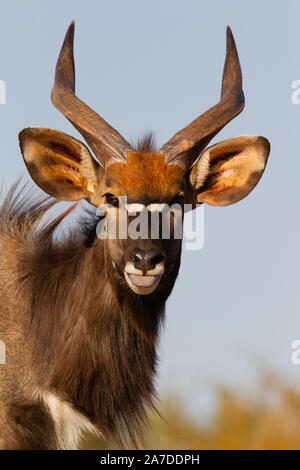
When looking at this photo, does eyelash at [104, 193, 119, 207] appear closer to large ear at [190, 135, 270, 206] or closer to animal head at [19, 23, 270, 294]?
A: animal head at [19, 23, 270, 294]

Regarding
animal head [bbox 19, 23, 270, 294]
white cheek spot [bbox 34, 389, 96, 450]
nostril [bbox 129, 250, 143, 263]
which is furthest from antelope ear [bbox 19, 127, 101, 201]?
white cheek spot [bbox 34, 389, 96, 450]

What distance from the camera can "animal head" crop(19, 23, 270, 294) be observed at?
11.6 metres

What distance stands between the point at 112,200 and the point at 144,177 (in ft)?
1.35

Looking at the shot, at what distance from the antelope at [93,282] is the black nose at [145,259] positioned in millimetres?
112

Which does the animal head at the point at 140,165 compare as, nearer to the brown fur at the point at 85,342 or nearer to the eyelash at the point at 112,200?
the eyelash at the point at 112,200

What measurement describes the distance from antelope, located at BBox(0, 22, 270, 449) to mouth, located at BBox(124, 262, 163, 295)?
0.03 meters

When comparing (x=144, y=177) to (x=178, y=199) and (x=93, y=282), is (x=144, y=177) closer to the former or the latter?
(x=178, y=199)

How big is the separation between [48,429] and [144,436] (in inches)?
47.1

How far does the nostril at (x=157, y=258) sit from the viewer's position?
10.9 meters

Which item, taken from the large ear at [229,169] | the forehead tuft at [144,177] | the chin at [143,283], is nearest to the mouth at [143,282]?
the chin at [143,283]

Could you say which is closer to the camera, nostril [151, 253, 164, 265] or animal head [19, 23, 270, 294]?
nostril [151, 253, 164, 265]

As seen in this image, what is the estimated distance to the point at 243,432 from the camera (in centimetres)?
1766
